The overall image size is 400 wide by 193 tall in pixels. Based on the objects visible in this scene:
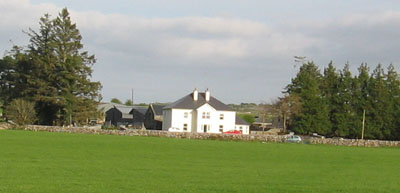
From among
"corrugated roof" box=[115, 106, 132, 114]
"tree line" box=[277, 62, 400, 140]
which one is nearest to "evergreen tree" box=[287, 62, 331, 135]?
"tree line" box=[277, 62, 400, 140]

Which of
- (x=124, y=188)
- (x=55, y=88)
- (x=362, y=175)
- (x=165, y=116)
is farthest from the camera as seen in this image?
(x=165, y=116)

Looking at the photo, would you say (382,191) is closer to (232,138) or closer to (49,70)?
(232,138)

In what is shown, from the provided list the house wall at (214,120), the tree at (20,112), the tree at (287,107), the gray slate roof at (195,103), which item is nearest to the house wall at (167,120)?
the gray slate roof at (195,103)

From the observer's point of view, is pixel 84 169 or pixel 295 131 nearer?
pixel 84 169

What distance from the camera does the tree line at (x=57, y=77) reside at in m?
75.1

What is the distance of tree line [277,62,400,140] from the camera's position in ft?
265

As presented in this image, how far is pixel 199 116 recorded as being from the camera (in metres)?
84.4

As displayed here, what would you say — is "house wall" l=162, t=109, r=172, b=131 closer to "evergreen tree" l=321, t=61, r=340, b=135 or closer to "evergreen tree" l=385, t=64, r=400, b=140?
"evergreen tree" l=321, t=61, r=340, b=135

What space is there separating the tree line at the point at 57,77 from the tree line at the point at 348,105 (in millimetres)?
30833

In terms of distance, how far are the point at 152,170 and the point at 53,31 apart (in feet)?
199

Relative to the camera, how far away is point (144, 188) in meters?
16.4

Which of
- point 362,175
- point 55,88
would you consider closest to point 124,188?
point 362,175

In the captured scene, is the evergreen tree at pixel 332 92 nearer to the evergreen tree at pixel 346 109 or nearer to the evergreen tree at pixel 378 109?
the evergreen tree at pixel 346 109

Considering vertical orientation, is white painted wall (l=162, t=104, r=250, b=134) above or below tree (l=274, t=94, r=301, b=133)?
below
